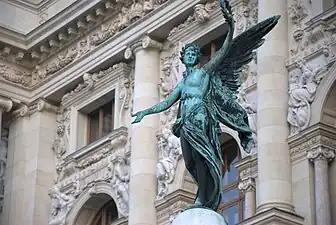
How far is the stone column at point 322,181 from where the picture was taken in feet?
58.5

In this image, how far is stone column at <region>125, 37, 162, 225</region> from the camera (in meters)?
21.3

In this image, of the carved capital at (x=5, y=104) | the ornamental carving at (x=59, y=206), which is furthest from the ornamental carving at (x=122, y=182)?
the carved capital at (x=5, y=104)

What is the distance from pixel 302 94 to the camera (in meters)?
18.9

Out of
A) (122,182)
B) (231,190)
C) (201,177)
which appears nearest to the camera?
(201,177)

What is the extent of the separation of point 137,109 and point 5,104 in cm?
401

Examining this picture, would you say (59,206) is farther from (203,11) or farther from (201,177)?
(201,177)

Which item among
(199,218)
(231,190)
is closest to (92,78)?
(231,190)

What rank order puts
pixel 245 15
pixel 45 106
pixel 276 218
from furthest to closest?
pixel 45 106, pixel 245 15, pixel 276 218

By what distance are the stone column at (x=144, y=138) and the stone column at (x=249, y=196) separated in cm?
252

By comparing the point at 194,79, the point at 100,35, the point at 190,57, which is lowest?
the point at 194,79

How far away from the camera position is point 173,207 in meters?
20.8

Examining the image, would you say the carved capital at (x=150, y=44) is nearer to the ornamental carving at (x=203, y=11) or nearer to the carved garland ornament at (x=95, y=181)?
the ornamental carving at (x=203, y=11)

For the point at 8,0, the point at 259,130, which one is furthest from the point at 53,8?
the point at 259,130

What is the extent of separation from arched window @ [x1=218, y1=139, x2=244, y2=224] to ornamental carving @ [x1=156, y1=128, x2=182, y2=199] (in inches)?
35.1
